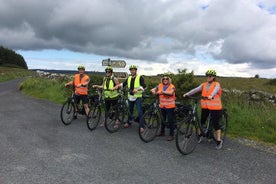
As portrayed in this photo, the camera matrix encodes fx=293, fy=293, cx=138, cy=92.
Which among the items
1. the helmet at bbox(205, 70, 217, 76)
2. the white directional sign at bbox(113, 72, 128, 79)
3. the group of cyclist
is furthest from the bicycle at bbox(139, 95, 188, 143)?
the white directional sign at bbox(113, 72, 128, 79)

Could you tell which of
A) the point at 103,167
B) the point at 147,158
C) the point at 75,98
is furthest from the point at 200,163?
the point at 75,98

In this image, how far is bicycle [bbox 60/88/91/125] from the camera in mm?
10625

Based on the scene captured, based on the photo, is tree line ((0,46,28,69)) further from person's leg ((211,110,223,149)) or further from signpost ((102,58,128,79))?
person's leg ((211,110,223,149))

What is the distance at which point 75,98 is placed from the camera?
1082 centimetres

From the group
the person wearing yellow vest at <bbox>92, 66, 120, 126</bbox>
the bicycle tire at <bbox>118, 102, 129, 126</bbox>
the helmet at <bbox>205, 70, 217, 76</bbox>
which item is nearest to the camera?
the helmet at <bbox>205, 70, 217, 76</bbox>

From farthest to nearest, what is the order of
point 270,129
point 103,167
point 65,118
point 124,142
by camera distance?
point 65,118, point 270,129, point 124,142, point 103,167

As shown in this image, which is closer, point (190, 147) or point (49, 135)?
point (190, 147)

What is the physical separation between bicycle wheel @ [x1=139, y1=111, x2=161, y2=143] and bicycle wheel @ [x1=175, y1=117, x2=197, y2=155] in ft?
4.69

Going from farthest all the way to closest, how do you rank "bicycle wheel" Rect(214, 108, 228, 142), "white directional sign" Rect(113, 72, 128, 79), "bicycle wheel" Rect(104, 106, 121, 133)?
1. "white directional sign" Rect(113, 72, 128, 79)
2. "bicycle wheel" Rect(104, 106, 121, 133)
3. "bicycle wheel" Rect(214, 108, 228, 142)

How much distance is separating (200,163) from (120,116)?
3.78 m

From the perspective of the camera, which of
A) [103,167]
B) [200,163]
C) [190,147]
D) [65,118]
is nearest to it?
[103,167]

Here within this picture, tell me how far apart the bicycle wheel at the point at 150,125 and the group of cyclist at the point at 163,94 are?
0.50ft

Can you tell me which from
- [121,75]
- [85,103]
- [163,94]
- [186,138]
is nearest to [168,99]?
[163,94]

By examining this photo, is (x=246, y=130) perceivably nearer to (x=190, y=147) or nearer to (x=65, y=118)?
(x=190, y=147)
